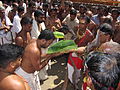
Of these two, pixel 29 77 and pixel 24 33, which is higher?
pixel 24 33

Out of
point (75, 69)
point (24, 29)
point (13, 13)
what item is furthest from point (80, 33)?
point (13, 13)

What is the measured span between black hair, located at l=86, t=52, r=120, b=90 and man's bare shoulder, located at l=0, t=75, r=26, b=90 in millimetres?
791

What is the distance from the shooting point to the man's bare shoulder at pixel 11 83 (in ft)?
6.48

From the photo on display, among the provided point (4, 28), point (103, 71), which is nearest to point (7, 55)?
point (103, 71)

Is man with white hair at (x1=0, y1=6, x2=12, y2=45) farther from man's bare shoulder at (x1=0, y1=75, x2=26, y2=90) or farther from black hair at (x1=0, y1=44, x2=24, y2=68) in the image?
man's bare shoulder at (x1=0, y1=75, x2=26, y2=90)

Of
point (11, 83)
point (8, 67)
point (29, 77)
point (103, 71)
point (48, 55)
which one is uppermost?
point (103, 71)

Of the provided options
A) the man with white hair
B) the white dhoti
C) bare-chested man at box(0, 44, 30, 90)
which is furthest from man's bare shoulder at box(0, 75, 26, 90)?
the man with white hair

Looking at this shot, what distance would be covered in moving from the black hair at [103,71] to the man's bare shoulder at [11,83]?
2.60 feet

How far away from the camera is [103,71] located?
168cm

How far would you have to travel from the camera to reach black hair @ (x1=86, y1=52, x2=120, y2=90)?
168cm

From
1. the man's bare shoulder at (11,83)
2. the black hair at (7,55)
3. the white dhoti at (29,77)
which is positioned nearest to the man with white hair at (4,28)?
the white dhoti at (29,77)

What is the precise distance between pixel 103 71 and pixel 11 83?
1007 millimetres

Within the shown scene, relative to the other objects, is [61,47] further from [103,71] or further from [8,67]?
[103,71]

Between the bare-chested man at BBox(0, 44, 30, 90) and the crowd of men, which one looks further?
the bare-chested man at BBox(0, 44, 30, 90)
